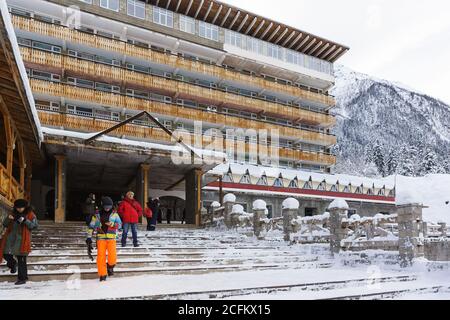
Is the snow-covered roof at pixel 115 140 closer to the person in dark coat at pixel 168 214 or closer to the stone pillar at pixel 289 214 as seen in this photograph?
the stone pillar at pixel 289 214

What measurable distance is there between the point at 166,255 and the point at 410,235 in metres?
6.60

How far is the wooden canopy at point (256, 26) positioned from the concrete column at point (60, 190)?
22998mm

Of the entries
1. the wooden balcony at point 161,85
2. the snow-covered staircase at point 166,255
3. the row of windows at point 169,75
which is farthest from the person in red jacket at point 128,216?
the row of windows at point 169,75

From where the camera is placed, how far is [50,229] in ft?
44.9

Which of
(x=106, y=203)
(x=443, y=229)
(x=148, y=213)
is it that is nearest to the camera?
(x=106, y=203)

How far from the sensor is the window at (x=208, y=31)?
38.8 m

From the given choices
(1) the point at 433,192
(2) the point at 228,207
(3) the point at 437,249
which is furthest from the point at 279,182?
(3) the point at 437,249

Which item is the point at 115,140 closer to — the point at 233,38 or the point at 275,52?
the point at 233,38

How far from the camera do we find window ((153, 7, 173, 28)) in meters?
36.4

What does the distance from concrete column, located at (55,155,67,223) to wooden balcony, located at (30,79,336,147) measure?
46.9 feet

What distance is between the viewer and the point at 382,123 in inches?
4909

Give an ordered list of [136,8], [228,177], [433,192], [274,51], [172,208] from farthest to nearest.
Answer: [433,192]
[274,51]
[136,8]
[228,177]
[172,208]

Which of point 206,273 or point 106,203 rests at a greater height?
point 106,203

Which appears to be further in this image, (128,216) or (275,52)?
(275,52)
